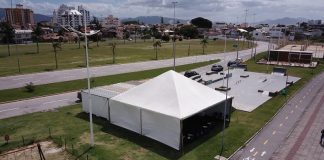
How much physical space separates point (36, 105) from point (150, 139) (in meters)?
20.4

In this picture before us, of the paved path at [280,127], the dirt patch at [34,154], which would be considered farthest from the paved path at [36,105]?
the paved path at [280,127]

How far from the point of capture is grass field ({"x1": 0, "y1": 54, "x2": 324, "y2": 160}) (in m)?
24.7

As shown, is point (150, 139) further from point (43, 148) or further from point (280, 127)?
point (280, 127)

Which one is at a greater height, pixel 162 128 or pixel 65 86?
pixel 162 128

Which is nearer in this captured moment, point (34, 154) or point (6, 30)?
point (34, 154)

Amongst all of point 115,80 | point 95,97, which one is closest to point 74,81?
point 115,80

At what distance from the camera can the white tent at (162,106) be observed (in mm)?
25344

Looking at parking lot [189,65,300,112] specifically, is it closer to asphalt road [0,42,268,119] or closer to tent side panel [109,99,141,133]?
asphalt road [0,42,268,119]

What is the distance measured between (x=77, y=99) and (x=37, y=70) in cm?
2786

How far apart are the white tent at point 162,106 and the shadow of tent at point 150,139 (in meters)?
0.47

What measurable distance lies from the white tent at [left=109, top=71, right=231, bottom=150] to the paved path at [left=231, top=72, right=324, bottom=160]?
5.69 meters

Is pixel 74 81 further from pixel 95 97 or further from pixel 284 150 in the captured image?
pixel 284 150

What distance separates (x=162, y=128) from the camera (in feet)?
85.3

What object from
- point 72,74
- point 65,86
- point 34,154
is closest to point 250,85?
point 65,86
